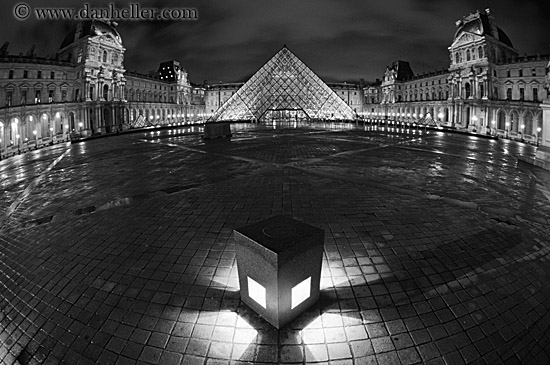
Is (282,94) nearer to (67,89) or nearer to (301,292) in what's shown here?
(67,89)

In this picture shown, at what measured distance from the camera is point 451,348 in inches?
121

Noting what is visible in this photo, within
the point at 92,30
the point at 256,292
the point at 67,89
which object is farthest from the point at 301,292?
the point at 67,89

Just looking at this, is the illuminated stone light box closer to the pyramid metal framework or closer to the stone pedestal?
the stone pedestal

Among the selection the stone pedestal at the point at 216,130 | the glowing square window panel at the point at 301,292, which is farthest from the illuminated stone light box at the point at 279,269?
the stone pedestal at the point at 216,130

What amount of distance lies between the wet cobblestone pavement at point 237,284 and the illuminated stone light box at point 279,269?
0.18 metres

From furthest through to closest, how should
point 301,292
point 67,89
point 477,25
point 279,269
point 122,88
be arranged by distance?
point 122,88 < point 477,25 < point 67,89 < point 301,292 < point 279,269

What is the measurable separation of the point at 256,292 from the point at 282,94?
164 ft

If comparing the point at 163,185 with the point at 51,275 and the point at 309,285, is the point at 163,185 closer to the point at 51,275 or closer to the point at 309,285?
the point at 51,275

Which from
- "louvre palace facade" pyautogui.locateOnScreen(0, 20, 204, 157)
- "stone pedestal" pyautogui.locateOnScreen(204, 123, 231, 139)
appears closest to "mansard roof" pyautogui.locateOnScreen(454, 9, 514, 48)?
"stone pedestal" pyautogui.locateOnScreen(204, 123, 231, 139)

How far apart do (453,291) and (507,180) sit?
7.97 m

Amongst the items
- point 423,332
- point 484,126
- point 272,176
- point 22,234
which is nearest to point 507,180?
point 272,176

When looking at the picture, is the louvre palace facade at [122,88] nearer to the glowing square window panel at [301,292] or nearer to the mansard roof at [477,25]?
the mansard roof at [477,25]

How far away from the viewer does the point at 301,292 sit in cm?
338

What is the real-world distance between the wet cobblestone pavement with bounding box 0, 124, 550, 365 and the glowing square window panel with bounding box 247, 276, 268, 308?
0.21 m
